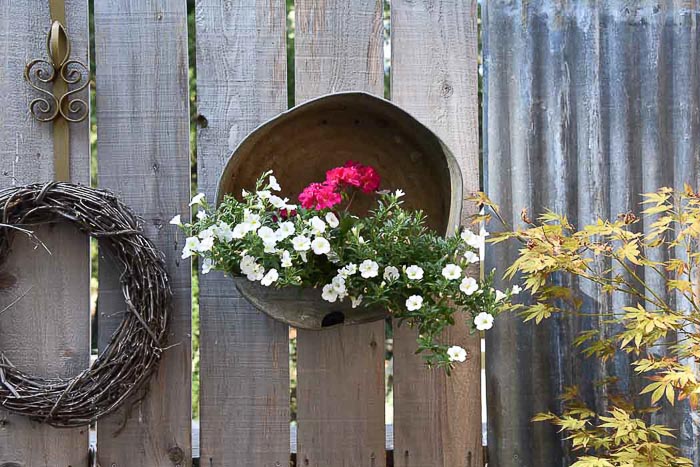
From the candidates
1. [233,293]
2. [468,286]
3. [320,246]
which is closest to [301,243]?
[320,246]

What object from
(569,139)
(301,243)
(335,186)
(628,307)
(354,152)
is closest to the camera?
(301,243)

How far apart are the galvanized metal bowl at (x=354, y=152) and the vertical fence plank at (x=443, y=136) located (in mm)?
156

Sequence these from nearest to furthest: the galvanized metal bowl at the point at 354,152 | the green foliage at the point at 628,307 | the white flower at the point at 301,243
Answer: the white flower at the point at 301,243, the green foliage at the point at 628,307, the galvanized metal bowl at the point at 354,152

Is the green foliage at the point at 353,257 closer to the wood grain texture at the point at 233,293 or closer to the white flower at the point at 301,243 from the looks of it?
the white flower at the point at 301,243

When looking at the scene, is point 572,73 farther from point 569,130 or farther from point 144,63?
point 144,63

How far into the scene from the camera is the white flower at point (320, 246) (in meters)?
1.70

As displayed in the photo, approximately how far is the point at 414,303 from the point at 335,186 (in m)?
0.33

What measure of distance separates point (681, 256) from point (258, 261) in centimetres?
126

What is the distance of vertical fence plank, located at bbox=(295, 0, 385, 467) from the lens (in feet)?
7.17

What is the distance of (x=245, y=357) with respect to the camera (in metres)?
2.18

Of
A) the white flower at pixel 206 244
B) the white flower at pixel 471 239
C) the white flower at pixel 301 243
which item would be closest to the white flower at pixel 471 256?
the white flower at pixel 471 239

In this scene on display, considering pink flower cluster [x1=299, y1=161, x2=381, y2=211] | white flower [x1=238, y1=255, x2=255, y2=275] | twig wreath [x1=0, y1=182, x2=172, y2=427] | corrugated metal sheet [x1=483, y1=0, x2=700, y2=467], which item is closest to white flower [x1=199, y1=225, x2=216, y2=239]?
white flower [x1=238, y1=255, x2=255, y2=275]

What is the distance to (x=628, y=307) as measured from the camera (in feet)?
6.50

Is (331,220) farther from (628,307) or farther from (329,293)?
(628,307)
